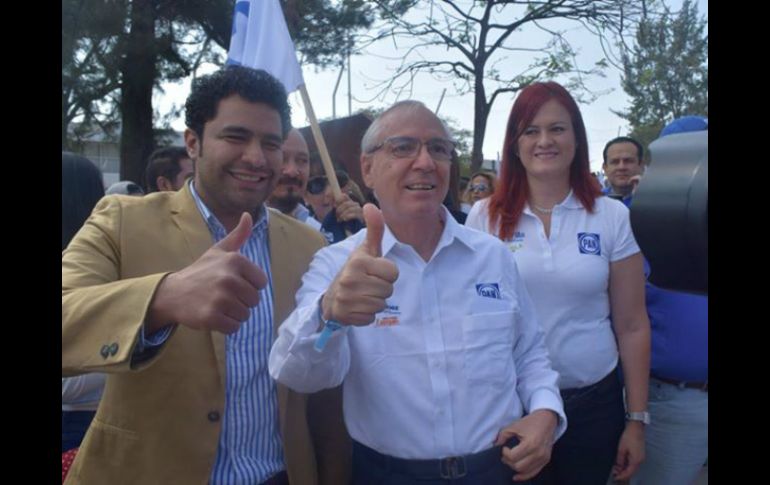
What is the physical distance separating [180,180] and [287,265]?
280cm

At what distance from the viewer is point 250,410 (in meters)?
1.73

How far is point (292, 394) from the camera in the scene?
183 centimetres

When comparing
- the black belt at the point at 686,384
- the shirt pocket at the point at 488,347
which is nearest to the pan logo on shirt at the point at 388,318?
the shirt pocket at the point at 488,347

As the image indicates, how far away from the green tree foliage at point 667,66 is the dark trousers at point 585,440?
682cm

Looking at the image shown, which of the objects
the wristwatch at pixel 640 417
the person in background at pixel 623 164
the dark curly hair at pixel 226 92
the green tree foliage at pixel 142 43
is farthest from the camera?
the green tree foliage at pixel 142 43

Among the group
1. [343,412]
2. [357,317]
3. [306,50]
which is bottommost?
[343,412]

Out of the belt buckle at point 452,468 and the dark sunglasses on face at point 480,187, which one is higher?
the dark sunglasses on face at point 480,187

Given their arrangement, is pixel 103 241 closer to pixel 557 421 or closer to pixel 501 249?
pixel 501 249

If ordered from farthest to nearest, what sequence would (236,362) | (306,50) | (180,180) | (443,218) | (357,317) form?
(306,50) < (180,180) < (443,218) < (236,362) < (357,317)

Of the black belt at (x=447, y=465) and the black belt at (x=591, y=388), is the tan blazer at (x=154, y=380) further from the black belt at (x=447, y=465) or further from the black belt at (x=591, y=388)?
the black belt at (x=591, y=388)

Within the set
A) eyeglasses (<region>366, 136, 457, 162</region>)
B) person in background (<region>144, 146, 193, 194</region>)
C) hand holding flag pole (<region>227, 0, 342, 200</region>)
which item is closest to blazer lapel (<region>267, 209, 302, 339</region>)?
eyeglasses (<region>366, 136, 457, 162</region>)

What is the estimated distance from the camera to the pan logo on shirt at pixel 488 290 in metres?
1.88
